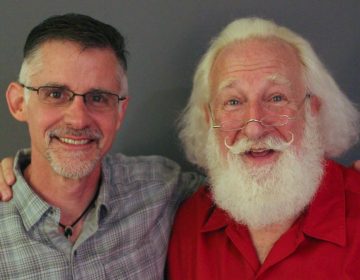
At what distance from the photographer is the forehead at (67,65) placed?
1471mm

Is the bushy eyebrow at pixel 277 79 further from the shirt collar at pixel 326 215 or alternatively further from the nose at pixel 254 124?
the shirt collar at pixel 326 215

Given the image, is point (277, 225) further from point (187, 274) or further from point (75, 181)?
point (75, 181)

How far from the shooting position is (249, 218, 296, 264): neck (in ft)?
5.56

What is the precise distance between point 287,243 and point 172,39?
1161 mm

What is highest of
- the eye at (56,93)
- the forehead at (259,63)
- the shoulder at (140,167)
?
the forehead at (259,63)

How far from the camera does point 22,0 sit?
2.00 m

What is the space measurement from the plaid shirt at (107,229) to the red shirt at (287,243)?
4.2 inches

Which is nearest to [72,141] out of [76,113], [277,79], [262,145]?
[76,113]

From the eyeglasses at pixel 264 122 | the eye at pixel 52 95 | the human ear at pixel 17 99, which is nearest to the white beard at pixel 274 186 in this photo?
the eyeglasses at pixel 264 122

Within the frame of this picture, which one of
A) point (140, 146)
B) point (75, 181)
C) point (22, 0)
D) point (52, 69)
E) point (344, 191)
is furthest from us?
point (140, 146)

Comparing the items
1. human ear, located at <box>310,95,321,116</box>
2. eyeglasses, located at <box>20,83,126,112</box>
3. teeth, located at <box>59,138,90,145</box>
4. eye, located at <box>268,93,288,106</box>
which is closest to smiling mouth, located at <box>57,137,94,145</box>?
teeth, located at <box>59,138,90,145</box>

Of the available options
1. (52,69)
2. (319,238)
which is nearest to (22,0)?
(52,69)

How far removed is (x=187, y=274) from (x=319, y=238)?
548 millimetres

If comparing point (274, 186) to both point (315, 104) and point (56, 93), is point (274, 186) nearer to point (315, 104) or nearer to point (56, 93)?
point (315, 104)
